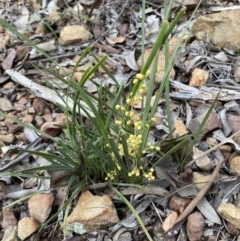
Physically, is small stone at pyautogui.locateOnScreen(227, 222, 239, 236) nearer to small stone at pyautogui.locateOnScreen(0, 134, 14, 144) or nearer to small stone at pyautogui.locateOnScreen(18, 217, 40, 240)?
small stone at pyautogui.locateOnScreen(18, 217, 40, 240)

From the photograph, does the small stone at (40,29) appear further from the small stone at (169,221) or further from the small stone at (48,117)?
the small stone at (169,221)

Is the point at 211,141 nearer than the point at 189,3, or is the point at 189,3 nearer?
the point at 211,141

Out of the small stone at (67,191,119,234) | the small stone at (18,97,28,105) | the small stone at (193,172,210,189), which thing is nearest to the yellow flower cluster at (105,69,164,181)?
the small stone at (67,191,119,234)

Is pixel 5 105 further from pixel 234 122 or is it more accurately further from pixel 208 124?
pixel 234 122

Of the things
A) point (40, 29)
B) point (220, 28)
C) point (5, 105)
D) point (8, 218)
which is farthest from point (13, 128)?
point (220, 28)

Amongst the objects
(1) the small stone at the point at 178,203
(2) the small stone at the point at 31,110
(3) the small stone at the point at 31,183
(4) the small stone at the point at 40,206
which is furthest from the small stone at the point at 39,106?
(1) the small stone at the point at 178,203

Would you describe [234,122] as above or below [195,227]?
above
